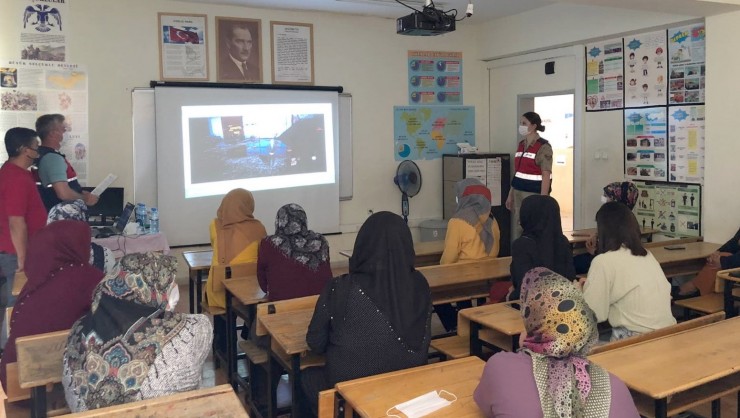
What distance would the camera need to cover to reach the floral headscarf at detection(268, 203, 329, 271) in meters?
3.37

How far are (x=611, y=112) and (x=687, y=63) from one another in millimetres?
912

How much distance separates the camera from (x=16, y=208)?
13.0 ft

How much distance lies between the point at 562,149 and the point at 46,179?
20.6ft

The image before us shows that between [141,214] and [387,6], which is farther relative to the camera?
[387,6]

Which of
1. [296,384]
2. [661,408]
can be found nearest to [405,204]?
[296,384]

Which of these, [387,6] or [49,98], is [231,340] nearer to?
[49,98]

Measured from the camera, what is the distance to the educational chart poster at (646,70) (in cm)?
572

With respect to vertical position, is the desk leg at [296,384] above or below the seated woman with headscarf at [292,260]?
below

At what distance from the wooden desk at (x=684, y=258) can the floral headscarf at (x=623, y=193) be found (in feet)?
2.28

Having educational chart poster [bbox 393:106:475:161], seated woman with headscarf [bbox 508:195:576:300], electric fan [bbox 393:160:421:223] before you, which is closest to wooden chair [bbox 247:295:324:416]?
seated woman with headscarf [bbox 508:195:576:300]

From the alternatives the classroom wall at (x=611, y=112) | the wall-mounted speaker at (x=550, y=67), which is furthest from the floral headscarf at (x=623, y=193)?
the wall-mounted speaker at (x=550, y=67)

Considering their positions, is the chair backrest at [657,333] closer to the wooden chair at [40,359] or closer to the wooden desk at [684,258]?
the wooden desk at [684,258]

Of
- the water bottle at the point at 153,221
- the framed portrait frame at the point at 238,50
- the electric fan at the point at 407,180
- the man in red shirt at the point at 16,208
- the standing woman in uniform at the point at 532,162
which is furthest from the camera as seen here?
the electric fan at the point at 407,180

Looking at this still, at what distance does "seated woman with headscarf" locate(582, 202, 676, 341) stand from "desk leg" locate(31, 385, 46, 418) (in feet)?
7.33
